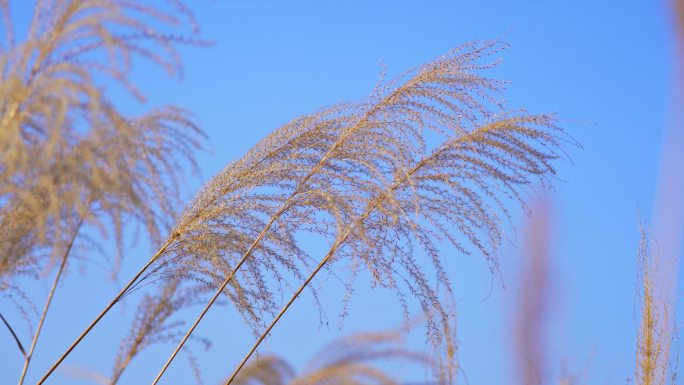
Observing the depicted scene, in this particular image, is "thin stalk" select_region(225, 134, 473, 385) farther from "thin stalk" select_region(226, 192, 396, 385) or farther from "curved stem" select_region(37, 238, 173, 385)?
"curved stem" select_region(37, 238, 173, 385)

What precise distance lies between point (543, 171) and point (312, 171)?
89 centimetres

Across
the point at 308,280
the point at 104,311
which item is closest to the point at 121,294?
the point at 104,311

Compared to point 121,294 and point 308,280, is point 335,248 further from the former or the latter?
point 121,294

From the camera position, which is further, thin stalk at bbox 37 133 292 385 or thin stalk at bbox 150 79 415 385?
thin stalk at bbox 150 79 415 385

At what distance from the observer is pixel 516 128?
305cm

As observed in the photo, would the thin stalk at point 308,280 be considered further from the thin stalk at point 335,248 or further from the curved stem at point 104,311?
the curved stem at point 104,311

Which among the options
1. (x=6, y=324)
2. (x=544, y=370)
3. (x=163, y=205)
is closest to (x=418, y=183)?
(x=163, y=205)

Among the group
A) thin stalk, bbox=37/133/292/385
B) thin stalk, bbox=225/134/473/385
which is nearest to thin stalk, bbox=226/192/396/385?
thin stalk, bbox=225/134/473/385

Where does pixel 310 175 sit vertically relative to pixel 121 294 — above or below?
above

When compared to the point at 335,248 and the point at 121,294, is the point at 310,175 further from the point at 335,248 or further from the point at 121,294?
the point at 121,294

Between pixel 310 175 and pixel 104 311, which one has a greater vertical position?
pixel 310 175

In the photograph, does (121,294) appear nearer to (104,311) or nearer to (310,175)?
(104,311)

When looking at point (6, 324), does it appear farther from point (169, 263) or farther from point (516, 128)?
point (516, 128)

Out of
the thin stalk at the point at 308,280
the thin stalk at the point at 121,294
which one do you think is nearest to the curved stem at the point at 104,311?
the thin stalk at the point at 121,294
